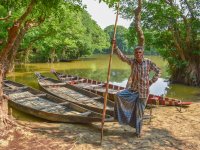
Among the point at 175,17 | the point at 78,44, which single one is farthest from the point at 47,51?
the point at 175,17

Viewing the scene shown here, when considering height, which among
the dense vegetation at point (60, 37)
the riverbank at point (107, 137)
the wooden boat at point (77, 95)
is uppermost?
the dense vegetation at point (60, 37)

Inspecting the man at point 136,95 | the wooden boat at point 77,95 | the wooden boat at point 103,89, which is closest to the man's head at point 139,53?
the man at point 136,95

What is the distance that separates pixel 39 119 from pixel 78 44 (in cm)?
4001

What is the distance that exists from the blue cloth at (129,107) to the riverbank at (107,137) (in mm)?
471

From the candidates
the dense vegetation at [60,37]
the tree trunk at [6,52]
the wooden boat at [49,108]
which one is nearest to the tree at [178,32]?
the dense vegetation at [60,37]

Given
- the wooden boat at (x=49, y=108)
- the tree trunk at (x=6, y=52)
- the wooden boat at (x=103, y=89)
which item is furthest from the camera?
the wooden boat at (x=103, y=89)

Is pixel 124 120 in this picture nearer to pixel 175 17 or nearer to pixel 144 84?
pixel 144 84

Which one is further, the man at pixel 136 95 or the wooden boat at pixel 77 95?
the wooden boat at pixel 77 95

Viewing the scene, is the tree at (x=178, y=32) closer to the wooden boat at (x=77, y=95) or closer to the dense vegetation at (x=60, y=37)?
the dense vegetation at (x=60, y=37)

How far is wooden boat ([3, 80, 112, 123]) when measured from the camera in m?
9.28

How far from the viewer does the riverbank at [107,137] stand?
6.90 metres

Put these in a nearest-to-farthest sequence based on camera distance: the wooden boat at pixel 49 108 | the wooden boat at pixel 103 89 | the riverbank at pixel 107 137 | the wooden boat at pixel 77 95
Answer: the riverbank at pixel 107 137 → the wooden boat at pixel 49 108 → the wooden boat at pixel 77 95 → the wooden boat at pixel 103 89

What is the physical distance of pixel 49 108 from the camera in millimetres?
11469

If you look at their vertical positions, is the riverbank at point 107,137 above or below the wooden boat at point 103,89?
below
